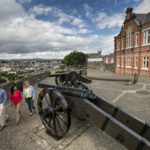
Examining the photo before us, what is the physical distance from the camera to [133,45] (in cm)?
1566

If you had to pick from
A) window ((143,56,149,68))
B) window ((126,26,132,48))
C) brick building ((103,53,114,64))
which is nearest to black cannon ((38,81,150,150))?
window ((143,56,149,68))

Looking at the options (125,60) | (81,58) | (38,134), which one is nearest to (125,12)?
(125,60)

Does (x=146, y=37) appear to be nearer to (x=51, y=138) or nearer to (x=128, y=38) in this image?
(x=128, y=38)

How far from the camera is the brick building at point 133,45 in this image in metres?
13.8

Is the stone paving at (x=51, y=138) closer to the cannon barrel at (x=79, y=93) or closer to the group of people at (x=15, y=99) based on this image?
the group of people at (x=15, y=99)

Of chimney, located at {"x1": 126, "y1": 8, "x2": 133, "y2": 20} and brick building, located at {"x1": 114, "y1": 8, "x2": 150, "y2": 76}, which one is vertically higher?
chimney, located at {"x1": 126, "y1": 8, "x2": 133, "y2": 20}

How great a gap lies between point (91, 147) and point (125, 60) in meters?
17.9

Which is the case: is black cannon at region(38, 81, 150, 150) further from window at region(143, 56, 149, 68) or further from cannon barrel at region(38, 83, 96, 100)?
window at region(143, 56, 149, 68)

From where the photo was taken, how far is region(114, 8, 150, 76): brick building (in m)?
13.8

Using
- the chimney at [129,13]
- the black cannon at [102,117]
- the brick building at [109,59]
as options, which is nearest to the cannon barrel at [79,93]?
the black cannon at [102,117]

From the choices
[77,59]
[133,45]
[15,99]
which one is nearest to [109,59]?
[77,59]

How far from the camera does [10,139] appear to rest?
9.62 ft

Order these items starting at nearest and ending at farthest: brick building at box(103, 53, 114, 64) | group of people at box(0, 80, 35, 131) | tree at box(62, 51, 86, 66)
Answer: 1. group of people at box(0, 80, 35, 131)
2. brick building at box(103, 53, 114, 64)
3. tree at box(62, 51, 86, 66)

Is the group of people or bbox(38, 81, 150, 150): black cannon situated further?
the group of people
